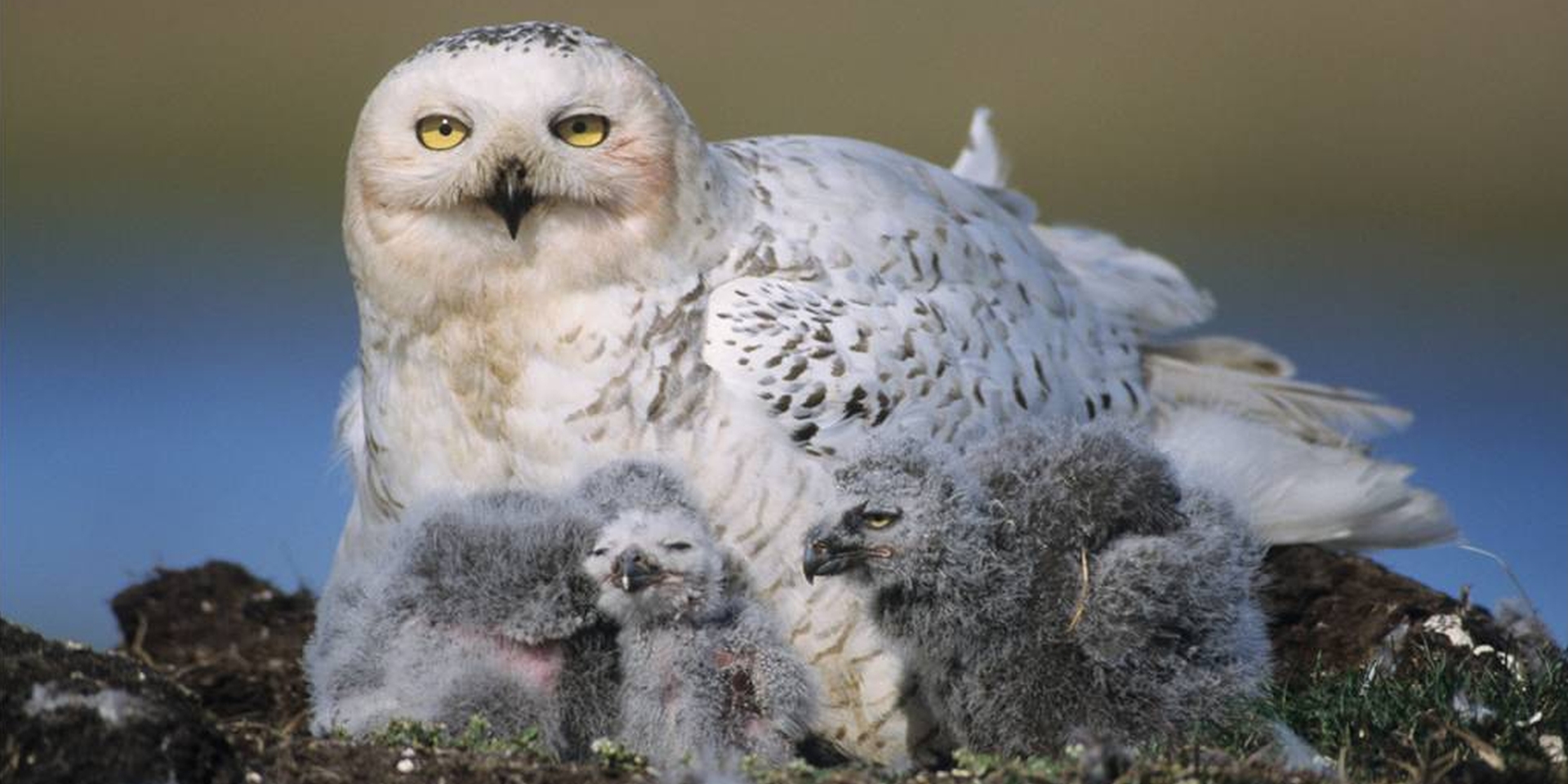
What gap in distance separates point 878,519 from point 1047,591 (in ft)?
1.80

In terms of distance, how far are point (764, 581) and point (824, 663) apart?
34 centimetres

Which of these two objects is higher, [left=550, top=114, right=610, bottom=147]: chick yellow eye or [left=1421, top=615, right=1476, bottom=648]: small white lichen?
[left=550, top=114, right=610, bottom=147]: chick yellow eye

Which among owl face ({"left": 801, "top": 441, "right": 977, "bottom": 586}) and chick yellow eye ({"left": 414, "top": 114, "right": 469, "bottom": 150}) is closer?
owl face ({"left": 801, "top": 441, "right": 977, "bottom": 586})

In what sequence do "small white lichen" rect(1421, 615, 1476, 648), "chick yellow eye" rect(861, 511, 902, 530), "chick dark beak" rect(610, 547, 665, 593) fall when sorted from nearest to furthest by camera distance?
"chick dark beak" rect(610, 547, 665, 593) → "chick yellow eye" rect(861, 511, 902, 530) → "small white lichen" rect(1421, 615, 1476, 648)

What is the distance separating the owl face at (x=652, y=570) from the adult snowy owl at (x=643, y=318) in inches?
19.8

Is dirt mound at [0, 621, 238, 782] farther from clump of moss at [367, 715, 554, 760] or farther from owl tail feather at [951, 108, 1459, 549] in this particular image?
owl tail feather at [951, 108, 1459, 549]

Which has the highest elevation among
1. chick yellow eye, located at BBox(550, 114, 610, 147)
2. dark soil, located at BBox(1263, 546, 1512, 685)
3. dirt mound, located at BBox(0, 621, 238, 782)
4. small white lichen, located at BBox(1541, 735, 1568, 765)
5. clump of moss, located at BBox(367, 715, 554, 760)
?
chick yellow eye, located at BBox(550, 114, 610, 147)

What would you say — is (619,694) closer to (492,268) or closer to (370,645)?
(370,645)

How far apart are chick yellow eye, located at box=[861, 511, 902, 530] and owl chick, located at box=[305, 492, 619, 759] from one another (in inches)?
32.9

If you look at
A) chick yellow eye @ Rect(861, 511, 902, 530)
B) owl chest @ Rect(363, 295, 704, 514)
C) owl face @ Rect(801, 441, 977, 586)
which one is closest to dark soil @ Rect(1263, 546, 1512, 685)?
owl face @ Rect(801, 441, 977, 586)

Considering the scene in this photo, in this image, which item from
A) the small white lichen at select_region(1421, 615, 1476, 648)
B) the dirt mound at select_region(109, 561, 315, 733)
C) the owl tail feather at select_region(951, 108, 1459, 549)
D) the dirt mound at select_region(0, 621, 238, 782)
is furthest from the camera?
the owl tail feather at select_region(951, 108, 1459, 549)

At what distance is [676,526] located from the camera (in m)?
6.85

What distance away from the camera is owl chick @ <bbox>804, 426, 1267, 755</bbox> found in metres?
6.71

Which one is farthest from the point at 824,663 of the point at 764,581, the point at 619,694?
the point at 619,694
